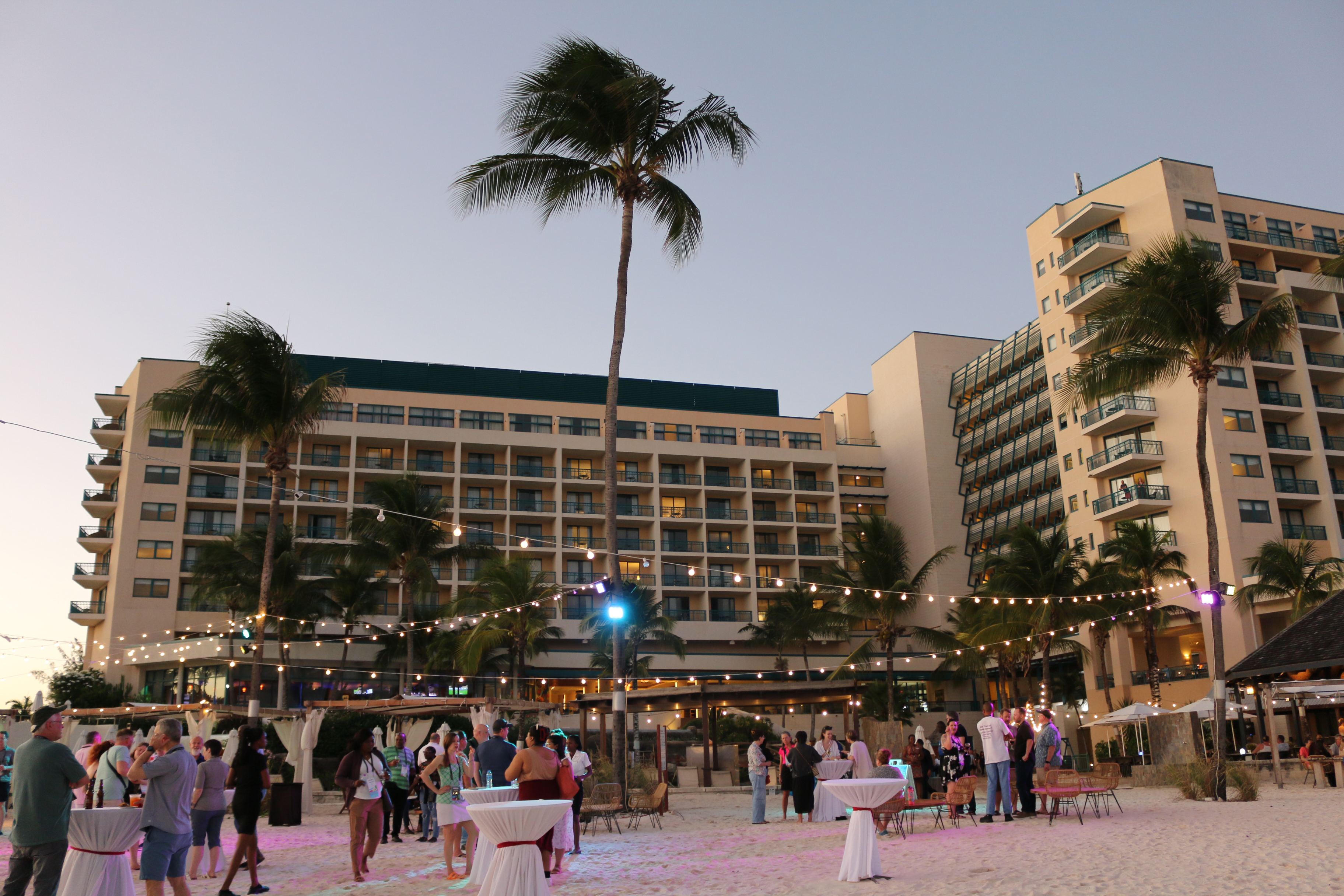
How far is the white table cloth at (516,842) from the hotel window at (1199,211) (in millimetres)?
48054

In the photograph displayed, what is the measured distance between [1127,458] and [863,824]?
40525 millimetres

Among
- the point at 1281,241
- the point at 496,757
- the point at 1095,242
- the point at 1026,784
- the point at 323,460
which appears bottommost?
the point at 1026,784

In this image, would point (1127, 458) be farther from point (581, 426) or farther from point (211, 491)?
point (211, 491)

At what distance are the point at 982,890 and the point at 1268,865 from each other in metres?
2.72

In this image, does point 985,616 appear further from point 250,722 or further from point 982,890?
point 982,890

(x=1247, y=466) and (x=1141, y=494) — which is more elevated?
(x=1247, y=466)

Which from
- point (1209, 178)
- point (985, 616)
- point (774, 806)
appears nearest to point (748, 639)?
point (985, 616)

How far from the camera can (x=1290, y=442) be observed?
147ft

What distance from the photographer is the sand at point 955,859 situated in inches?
334

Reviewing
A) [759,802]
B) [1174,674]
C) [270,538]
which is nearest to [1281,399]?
[1174,674]

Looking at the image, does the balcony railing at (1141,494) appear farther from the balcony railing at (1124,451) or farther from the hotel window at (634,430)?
the hotel window at (634,430)

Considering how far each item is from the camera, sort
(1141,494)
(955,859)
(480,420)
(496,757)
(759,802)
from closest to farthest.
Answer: (496,757) → (955,859) → (759,802) → (1141,494) → (480,420)

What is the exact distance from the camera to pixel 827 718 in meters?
54.4

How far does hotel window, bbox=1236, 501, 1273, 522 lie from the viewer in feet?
140
